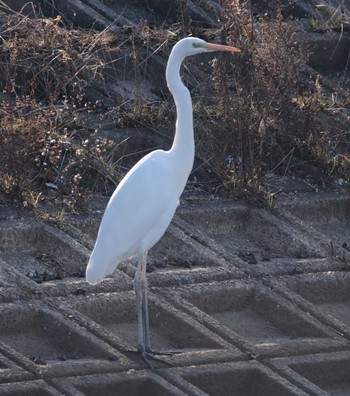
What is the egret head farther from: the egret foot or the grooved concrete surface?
the egret foot

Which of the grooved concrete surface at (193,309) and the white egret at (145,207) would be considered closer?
the grooved concrete surface at (193,309)

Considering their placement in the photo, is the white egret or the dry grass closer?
the white egret

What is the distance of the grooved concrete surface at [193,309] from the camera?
500 centimetres

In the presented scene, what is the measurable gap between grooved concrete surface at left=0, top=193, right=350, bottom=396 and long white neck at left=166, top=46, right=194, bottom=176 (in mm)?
689

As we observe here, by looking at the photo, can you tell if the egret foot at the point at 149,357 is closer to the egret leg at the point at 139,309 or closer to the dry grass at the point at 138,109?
the egret leg at the point at 139,309

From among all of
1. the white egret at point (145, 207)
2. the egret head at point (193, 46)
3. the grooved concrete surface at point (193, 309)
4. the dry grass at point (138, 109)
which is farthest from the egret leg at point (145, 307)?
the dry grass at point (138, 109)

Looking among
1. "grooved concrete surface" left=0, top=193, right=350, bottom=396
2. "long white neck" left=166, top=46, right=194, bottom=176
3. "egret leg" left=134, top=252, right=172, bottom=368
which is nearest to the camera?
"grooved concrete surface" left=0, top=193, right=350, bottom=396

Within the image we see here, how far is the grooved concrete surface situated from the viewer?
5004mm

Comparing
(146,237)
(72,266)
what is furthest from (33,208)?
(146,237)

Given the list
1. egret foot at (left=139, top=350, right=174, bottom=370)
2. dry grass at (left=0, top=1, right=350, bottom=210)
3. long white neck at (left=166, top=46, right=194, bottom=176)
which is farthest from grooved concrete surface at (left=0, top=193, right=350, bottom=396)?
long white neck at (left=166, top=46, right=194, bottom=176)

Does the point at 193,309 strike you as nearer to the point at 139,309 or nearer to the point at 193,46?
the point at 139,309

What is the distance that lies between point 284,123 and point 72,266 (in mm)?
2279

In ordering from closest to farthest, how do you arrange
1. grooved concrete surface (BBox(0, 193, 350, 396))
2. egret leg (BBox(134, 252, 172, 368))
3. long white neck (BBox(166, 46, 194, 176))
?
grooved concrete surface (BBox(0, 193, 350, 396)), egret leg (BBox(134, 252, 172, 368)), long white neck (BBox(166, 46, 194, 176))

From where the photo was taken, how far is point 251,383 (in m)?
5.15
